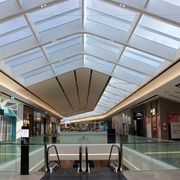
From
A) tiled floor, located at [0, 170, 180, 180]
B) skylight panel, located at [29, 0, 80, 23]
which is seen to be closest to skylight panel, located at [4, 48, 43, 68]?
skylight panel, located at [29, 0, 80, 23]

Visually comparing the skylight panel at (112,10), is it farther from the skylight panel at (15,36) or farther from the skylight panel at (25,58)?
the skylight panel at (25,58)

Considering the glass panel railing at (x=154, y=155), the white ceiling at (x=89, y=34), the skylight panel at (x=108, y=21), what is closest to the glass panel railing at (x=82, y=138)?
the white ceiling at (x=89, y=34)

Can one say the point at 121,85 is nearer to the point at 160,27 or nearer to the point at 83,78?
the point at 83,78

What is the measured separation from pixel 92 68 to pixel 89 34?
276 inches

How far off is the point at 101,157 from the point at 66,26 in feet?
35.7

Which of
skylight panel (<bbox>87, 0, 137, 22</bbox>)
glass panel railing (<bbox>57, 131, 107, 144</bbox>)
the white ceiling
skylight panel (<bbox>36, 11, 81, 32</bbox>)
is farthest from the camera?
glass panel railing (<bbox>57, 131, 107, 144</bbox>)

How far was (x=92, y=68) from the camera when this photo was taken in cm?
2195

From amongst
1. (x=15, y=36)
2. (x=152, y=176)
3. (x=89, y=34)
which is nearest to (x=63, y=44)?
(x=89, y=34)

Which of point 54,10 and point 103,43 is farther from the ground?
point 103,43

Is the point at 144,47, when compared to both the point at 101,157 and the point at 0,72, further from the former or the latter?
the point at 101,157

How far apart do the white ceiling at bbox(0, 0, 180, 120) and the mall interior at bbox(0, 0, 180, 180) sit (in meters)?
0.03

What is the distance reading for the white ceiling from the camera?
10.2 meters

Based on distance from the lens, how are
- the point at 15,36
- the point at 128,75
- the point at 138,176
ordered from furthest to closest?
the point at 128,75 < the point at 15,36 < the point at 138,176

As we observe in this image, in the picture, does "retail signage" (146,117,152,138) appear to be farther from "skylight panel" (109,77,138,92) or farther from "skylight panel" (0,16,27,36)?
"skylight panel" (0,16,27,36)
